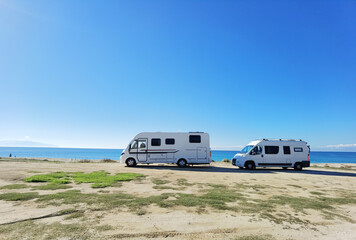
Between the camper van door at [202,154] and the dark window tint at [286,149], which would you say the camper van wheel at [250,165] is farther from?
the camper van door at [202,154]

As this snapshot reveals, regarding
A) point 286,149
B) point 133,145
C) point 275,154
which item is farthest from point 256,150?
point 133,145

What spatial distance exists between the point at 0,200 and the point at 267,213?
25.5ft

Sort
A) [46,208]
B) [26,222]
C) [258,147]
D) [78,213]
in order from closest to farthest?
[26,222] → [78,213] → [46,208] → [258,147]

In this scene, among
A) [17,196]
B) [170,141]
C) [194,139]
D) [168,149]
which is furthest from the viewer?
[194,139]

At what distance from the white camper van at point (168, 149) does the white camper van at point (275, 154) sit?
11.4ft

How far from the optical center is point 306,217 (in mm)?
5074

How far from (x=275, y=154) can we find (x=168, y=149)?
953 centimetres

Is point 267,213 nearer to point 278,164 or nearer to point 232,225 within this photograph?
point 232,225

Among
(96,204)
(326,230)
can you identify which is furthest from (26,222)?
(326,230)

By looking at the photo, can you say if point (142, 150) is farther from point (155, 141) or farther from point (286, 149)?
point (286, 149)

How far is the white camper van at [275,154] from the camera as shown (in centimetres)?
→ 1698

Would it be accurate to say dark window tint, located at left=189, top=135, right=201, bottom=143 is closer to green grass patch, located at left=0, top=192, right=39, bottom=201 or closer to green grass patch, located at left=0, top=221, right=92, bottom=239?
green grass patch, located at left=0, top=192, right=39, bottom=201

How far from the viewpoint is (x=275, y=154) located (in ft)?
56.2

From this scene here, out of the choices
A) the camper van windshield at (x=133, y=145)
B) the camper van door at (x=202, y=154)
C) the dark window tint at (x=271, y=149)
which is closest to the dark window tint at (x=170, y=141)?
the camper van door at (x=202, y=154)
